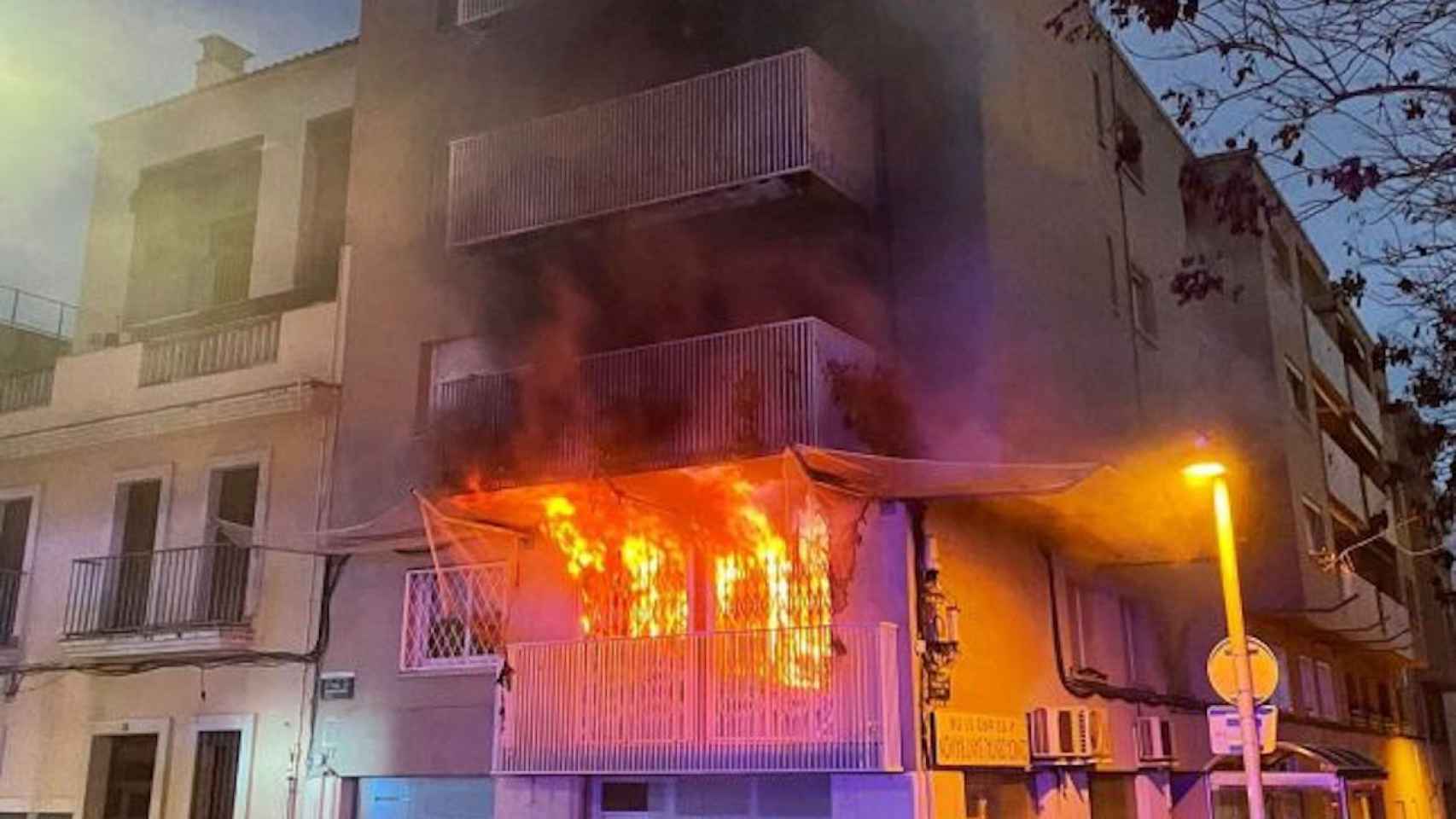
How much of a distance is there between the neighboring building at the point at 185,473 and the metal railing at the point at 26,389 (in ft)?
0.17

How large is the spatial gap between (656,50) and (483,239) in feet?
9.84

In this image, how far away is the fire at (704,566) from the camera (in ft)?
40.2

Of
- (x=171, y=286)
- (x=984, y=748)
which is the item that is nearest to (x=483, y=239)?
(x=171, y=286)

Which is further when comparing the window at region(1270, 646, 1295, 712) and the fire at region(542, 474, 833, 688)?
the window at region(1270, 646, 1295, 712)

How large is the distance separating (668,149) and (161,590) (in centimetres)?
835

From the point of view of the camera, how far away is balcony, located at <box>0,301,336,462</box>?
16344 mm

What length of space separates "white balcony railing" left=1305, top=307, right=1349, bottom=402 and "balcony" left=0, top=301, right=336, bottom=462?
57.2 ft

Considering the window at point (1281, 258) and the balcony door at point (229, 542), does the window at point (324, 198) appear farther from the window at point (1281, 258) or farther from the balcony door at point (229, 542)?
the window at point (1281, 258)

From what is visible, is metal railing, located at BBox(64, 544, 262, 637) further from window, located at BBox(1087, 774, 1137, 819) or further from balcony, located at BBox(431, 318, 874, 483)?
window, located at BBox(1087, 774, 1137, 819)

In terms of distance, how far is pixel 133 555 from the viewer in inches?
648

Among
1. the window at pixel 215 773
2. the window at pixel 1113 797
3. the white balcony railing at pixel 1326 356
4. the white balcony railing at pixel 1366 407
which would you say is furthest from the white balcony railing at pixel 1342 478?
the window at pixel 215 773

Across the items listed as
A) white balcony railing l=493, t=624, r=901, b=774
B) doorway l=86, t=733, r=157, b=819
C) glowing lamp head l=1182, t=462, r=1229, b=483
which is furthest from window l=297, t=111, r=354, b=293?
glowing lamp head l=1182, t=462, r=1229, b=483

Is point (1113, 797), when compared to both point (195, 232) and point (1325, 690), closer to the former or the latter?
point (1325, 690)

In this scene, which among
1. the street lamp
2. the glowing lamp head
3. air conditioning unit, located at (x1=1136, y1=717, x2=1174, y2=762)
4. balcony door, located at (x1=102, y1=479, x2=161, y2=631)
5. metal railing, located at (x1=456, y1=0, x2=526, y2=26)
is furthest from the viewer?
balcony door, located at (x1=102, y1=479, x2=161, y2=631)
